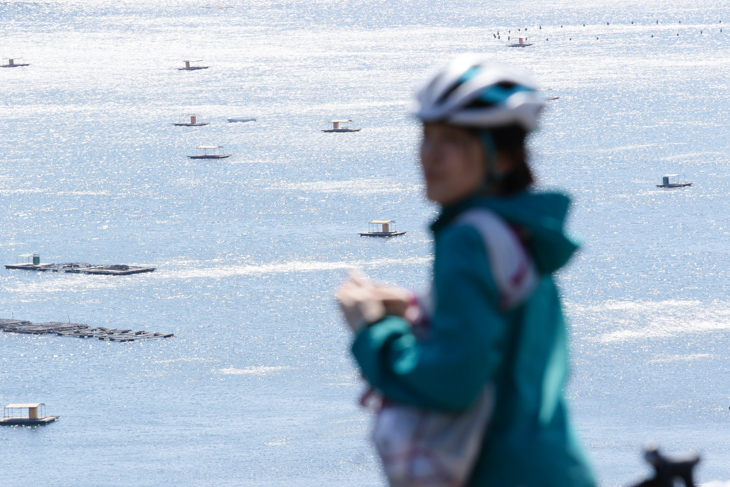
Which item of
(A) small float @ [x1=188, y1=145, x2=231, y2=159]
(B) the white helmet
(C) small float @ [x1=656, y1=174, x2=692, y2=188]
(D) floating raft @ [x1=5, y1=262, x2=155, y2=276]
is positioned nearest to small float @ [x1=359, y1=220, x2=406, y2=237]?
(D) floating raft @ [x1=5, y1=262, x2=155, y2=276]

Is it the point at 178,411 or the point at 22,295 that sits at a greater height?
the point at 22,295

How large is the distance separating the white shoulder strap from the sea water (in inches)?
1056

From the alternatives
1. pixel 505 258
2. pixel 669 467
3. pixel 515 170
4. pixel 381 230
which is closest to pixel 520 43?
pixel 381 230

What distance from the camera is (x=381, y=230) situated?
89.1 meters

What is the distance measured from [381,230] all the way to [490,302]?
8711 centimetres

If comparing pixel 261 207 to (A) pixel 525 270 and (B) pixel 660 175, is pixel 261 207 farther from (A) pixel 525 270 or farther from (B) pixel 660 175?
(A) pixel 525 270

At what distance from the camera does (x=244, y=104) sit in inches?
5531

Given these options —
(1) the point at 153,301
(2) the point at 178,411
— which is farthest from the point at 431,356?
(1) the point at 153,301

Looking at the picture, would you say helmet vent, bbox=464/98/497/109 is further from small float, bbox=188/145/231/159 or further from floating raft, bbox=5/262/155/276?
small float, bbox=188/145/231/159

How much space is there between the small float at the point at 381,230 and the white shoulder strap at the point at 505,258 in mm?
86051

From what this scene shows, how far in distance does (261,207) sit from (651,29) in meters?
108

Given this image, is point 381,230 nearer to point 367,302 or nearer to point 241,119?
point 241,119

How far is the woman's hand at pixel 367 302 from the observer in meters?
2.10

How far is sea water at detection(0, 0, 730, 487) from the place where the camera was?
6209 cm
